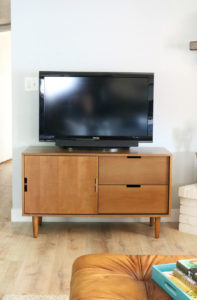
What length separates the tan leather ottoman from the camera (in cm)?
161

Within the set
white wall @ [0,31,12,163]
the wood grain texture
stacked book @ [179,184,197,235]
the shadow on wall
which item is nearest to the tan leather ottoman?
the wood grain texture

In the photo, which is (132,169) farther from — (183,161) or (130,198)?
(183,161)

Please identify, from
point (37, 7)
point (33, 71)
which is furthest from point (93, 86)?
point (37, 7)

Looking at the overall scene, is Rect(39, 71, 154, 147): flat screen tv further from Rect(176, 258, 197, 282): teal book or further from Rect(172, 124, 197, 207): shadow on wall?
Rect(176, 258, 197, 282): teal book

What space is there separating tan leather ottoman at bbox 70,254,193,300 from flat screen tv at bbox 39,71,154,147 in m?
1.74

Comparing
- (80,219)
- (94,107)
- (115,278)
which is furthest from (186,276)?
(80,219)

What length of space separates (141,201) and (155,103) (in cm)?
Result: 95

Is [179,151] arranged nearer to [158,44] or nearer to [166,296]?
[158,44]

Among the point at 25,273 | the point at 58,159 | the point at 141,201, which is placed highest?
the point at 58,159

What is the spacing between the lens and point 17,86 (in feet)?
12.6

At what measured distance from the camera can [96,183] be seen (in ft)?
11.3

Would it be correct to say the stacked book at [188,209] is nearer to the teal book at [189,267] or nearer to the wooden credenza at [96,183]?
the wooden credenza at [96,183]

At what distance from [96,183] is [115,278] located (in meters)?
1.72

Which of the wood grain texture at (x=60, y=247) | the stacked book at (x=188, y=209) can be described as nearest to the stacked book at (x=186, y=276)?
the wood grain texture at (x=60, y=247)
